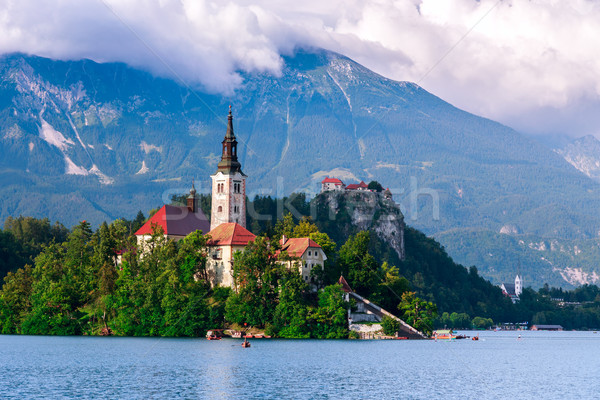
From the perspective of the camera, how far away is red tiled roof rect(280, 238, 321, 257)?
11581 cm

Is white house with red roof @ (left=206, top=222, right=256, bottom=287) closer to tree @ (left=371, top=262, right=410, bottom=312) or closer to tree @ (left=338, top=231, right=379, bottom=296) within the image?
tree @ (left=338, top=231, right=379, bottom=296)

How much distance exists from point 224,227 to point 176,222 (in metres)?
10.7

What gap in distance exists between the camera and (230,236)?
395 feet

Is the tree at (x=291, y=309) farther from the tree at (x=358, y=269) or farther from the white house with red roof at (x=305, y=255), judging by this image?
the tree at (x=358, y=269)

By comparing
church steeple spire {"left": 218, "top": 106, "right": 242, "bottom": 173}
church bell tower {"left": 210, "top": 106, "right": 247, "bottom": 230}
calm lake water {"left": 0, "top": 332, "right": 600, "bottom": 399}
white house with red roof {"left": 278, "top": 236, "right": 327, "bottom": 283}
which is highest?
church steeple spire {"left": 218, "top": 106, "right": 242, "bottom": 173}

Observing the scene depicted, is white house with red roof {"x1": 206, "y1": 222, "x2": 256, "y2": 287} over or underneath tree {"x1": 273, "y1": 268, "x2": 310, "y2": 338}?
over

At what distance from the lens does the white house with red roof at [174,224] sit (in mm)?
128050

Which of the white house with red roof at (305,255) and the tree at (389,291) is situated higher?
the white house with red roof at (305,255)

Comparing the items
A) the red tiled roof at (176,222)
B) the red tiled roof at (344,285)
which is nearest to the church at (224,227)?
the red tiled roof at (176,222)

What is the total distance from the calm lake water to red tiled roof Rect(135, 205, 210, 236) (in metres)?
23.3

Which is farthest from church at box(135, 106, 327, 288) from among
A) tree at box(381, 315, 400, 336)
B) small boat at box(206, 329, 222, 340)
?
tree at box(381, 315, 400, 336)

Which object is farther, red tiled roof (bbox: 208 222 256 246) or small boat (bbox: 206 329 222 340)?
red tiled roof (bbox: 208 222 256 246)

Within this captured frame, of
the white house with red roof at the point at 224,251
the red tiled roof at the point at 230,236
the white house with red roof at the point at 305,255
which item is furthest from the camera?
the red tiled roof at the point at 230,236

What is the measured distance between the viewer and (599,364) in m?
98.3
